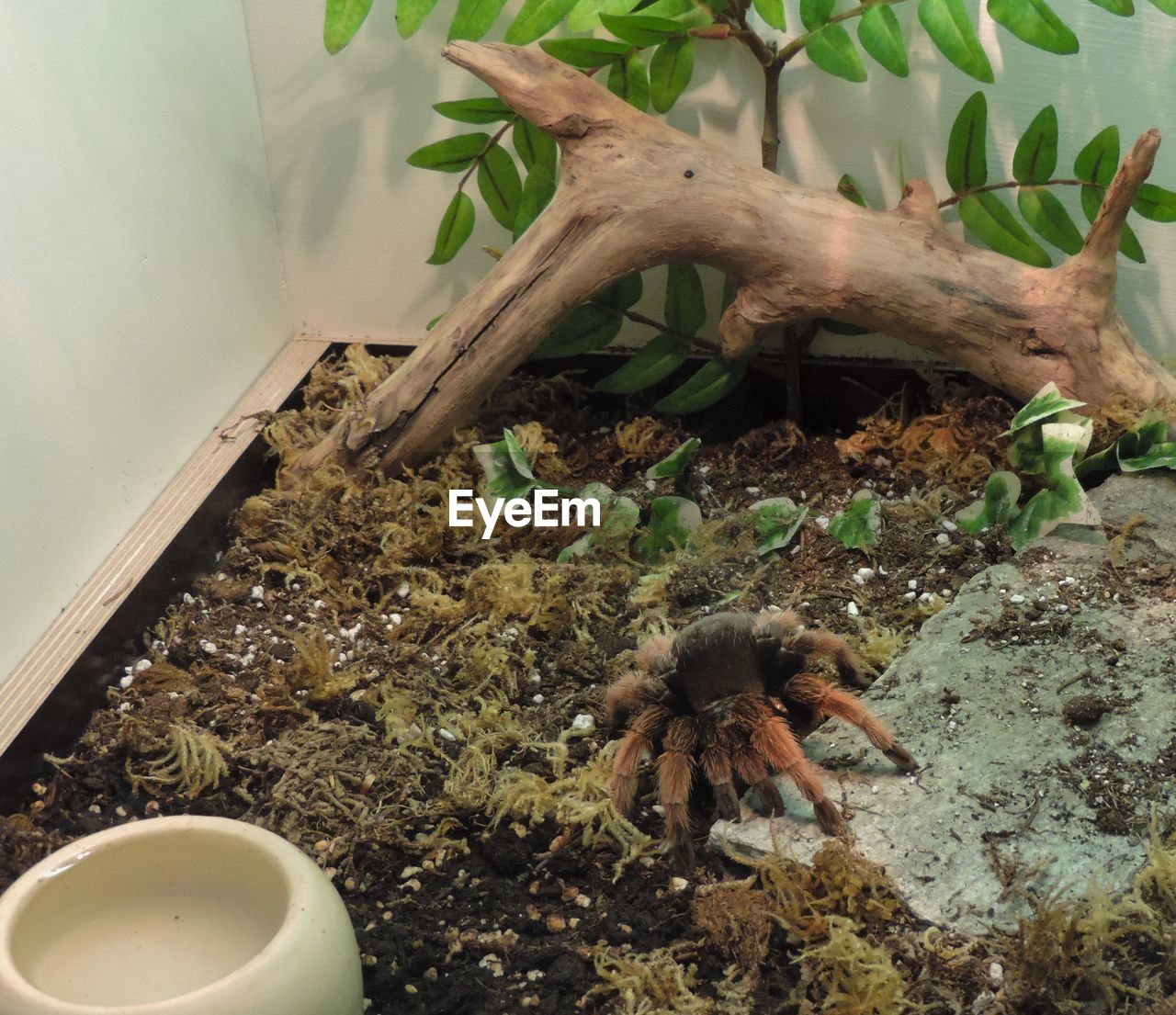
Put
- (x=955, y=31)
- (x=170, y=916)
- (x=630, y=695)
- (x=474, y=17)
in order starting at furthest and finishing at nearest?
(x=474, y=17)
(x=955, y=31)
(x=630, y=695)
(x=170, y=916)

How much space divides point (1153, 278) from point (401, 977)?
1.89m

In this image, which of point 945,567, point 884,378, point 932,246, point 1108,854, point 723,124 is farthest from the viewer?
point 884,378

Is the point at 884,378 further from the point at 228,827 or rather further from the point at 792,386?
the point at 228,827

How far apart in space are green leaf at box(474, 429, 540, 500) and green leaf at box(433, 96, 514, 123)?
1.96 ft

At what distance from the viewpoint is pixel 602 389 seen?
2.30m

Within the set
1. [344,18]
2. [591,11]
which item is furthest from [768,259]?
[344,18]

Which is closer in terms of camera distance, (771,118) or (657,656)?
(657,656)

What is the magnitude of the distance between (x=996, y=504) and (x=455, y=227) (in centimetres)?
114

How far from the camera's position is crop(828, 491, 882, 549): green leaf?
1.87 m

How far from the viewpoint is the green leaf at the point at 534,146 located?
6.97 feet

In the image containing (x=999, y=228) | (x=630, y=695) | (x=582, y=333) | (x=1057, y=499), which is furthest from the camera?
(x=582, y=333)

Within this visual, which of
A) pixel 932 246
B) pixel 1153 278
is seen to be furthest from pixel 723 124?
pixel 1153 278

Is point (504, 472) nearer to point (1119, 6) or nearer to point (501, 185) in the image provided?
point (501, 185)

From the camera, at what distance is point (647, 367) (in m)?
2.30
